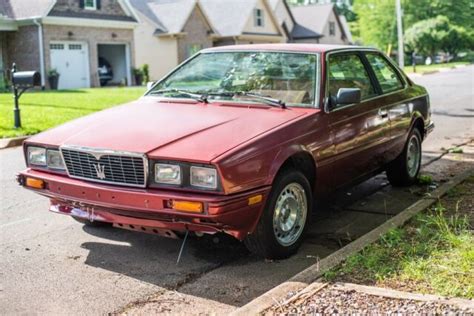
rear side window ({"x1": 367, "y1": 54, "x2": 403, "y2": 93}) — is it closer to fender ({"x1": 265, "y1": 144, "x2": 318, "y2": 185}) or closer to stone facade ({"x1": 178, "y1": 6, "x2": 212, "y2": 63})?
fender ({"x1": 265, "y1": 144, "x2": 318, "y2": 185})

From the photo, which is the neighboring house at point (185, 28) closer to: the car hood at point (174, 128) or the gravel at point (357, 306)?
the car hood at point (174, 128)

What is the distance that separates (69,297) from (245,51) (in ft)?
9.46

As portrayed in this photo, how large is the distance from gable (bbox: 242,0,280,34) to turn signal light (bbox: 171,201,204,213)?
36.5 metres

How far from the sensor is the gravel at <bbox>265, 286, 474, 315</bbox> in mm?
3432

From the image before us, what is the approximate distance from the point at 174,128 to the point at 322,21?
47795 millimetres

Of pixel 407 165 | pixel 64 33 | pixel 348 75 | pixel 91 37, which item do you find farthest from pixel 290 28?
pixel 348 75

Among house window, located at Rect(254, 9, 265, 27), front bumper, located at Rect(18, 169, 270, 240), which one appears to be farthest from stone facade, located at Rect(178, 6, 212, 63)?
front bumper, located at Rect(18, 169, 270, 240)

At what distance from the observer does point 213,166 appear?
409 centimetres

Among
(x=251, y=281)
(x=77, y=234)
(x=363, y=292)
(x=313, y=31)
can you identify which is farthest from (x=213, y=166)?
(x=313, y=31)

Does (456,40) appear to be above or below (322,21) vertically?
below

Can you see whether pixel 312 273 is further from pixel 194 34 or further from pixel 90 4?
pixel 194 34

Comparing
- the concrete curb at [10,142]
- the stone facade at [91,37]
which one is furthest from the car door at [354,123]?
the stone facade at [91,37]

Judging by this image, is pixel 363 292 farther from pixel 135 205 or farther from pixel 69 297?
pixel 69 297

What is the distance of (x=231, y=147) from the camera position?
425 centimetres
